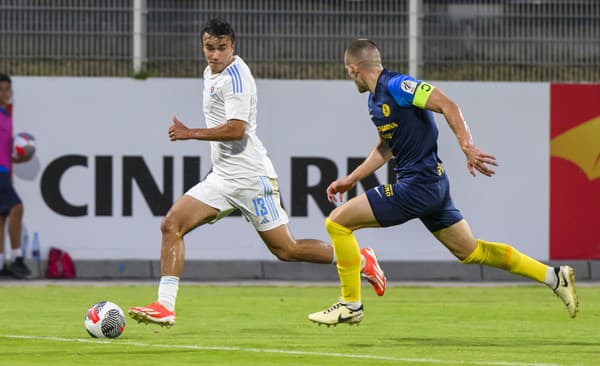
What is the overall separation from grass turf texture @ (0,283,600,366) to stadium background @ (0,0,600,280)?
2.29m

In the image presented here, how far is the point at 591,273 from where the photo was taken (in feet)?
65.5

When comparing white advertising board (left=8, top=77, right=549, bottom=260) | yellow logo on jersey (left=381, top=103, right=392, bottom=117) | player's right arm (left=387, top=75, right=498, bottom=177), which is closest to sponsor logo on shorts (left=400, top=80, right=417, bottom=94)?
player's right arm (left=387, top=75, right=498, bottom=177)

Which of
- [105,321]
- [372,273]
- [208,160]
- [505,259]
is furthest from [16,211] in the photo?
[505,259]

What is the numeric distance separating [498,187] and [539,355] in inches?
405

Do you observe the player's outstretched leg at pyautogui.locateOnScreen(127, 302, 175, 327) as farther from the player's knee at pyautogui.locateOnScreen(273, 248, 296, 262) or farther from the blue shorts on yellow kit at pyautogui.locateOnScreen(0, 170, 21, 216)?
the blue shorts on yellow kit at pyautogui.locateOnScreen(0, 170, 21, 216)

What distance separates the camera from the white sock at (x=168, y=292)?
11.2 m

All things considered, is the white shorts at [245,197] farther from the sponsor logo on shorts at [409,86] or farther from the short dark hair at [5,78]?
the short dark hair at [5,78]

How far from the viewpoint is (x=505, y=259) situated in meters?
11.5

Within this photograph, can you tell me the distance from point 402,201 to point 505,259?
0.97 metres

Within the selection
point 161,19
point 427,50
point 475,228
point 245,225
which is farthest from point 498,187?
point 161,19

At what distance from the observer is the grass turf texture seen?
9781 mm

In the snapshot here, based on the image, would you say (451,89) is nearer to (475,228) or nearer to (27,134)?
(475,228)

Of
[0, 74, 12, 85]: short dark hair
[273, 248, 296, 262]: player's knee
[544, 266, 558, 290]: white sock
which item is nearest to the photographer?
[544, 266, 558, 290]: white sock

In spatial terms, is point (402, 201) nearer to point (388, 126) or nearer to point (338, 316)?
point (388, 126)
